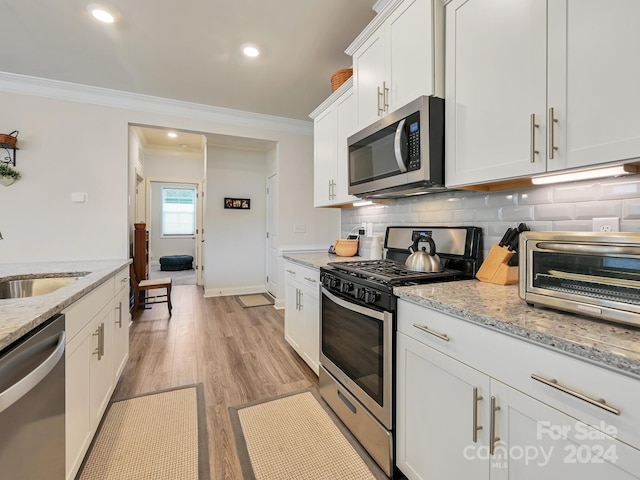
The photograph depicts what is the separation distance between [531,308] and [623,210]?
58cm

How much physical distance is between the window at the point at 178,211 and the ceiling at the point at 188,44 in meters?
5.62

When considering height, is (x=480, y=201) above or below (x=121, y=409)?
above

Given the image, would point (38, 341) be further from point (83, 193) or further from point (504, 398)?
point (83, 193)

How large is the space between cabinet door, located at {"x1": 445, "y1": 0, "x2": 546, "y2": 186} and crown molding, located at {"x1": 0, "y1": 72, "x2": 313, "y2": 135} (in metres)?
2.89

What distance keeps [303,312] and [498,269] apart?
59.4 inches

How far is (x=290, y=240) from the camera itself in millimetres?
4188

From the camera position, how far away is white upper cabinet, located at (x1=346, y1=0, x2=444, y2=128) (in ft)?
4.96

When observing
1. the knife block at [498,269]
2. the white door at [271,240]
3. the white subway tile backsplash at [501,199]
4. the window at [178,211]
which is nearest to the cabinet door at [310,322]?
the knife block at [498,269]

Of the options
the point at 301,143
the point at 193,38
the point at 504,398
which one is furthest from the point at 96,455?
the point at 301,143

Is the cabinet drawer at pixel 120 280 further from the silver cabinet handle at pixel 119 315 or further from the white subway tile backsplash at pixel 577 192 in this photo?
the white subway tile backsplash at pixel 577 192

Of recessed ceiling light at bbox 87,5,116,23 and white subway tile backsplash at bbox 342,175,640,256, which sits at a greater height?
recessed ceiling light at bbox 87,5,116,23

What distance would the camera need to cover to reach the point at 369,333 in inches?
59.2

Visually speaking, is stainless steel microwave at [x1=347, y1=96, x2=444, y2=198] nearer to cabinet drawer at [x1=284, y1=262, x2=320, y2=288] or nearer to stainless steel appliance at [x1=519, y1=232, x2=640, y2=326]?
stainless steel appliance at [x1=519, y1=232, x2=640, y2=326]

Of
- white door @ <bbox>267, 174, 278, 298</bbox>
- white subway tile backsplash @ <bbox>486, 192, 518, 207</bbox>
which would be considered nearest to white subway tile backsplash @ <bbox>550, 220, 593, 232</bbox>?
white subway tile backsplash @ <bbox>486, 192, 518, 207</bbox>
